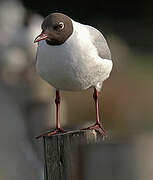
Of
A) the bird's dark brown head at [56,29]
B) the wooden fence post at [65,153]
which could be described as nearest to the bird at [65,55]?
the bird's dark brown head at [56,29]

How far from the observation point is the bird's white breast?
241cm

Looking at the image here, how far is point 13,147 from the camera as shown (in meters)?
3.84

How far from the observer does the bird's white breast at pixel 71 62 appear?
2408 millimetres

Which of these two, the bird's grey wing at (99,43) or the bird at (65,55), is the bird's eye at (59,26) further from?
the bird's grey wing at (99,43)

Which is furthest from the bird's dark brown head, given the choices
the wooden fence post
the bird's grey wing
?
the wooden fence post

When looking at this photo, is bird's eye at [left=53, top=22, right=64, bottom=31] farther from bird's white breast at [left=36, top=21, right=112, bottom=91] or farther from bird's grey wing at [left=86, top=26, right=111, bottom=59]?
bird's grey wing at [left=86, top=26, right=111, bottom=59]

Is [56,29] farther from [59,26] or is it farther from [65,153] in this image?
[65,153]

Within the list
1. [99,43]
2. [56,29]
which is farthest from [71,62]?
[99,43]

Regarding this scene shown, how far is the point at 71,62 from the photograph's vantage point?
7.89ft

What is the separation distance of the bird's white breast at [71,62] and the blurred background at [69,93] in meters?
0.30

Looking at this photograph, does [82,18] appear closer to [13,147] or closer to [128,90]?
[128,90]

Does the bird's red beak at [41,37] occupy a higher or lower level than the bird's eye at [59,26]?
lower

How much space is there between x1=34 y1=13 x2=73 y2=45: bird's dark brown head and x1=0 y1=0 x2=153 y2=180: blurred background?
47cm

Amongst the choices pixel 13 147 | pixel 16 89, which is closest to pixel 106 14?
pixel 16 89
